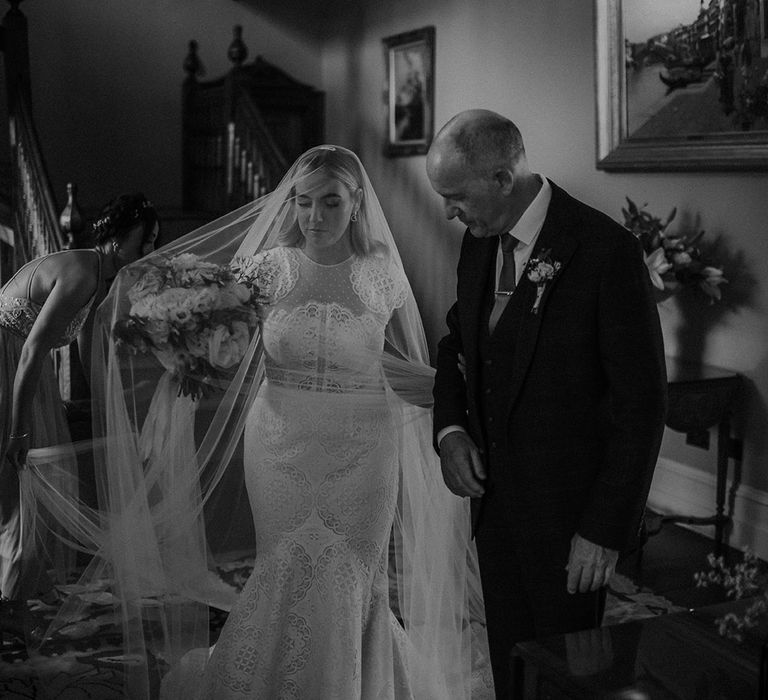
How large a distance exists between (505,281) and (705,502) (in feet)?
11.8

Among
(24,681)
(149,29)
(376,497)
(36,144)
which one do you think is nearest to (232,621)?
(376,497)

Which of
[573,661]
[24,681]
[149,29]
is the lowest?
[24,681]

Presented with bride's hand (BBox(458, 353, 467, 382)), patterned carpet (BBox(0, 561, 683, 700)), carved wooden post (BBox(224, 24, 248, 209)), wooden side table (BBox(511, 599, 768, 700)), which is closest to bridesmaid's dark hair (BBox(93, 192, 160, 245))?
patterned carpet (BBox(0, 561, 683, 700))

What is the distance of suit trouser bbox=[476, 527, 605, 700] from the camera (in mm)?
2549

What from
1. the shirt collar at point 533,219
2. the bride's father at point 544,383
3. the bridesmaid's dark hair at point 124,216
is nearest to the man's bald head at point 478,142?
the bride's father at point 544,383

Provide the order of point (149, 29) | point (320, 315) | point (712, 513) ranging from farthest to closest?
1. point (149, 29)
2. point (712, 513)
3. point (320, 315)

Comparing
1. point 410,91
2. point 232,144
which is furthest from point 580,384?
point 410,91

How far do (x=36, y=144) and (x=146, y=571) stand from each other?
4692 mm

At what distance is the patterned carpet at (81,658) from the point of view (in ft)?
12.0

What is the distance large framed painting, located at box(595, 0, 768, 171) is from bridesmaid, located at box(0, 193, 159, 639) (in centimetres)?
307

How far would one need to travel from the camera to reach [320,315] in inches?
133

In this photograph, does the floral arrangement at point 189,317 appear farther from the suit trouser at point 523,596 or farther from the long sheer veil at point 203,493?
the suit trouser at point 523,596

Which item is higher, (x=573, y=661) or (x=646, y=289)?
(x=646, y=289)

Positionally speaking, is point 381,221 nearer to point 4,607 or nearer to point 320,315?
point 320,315
